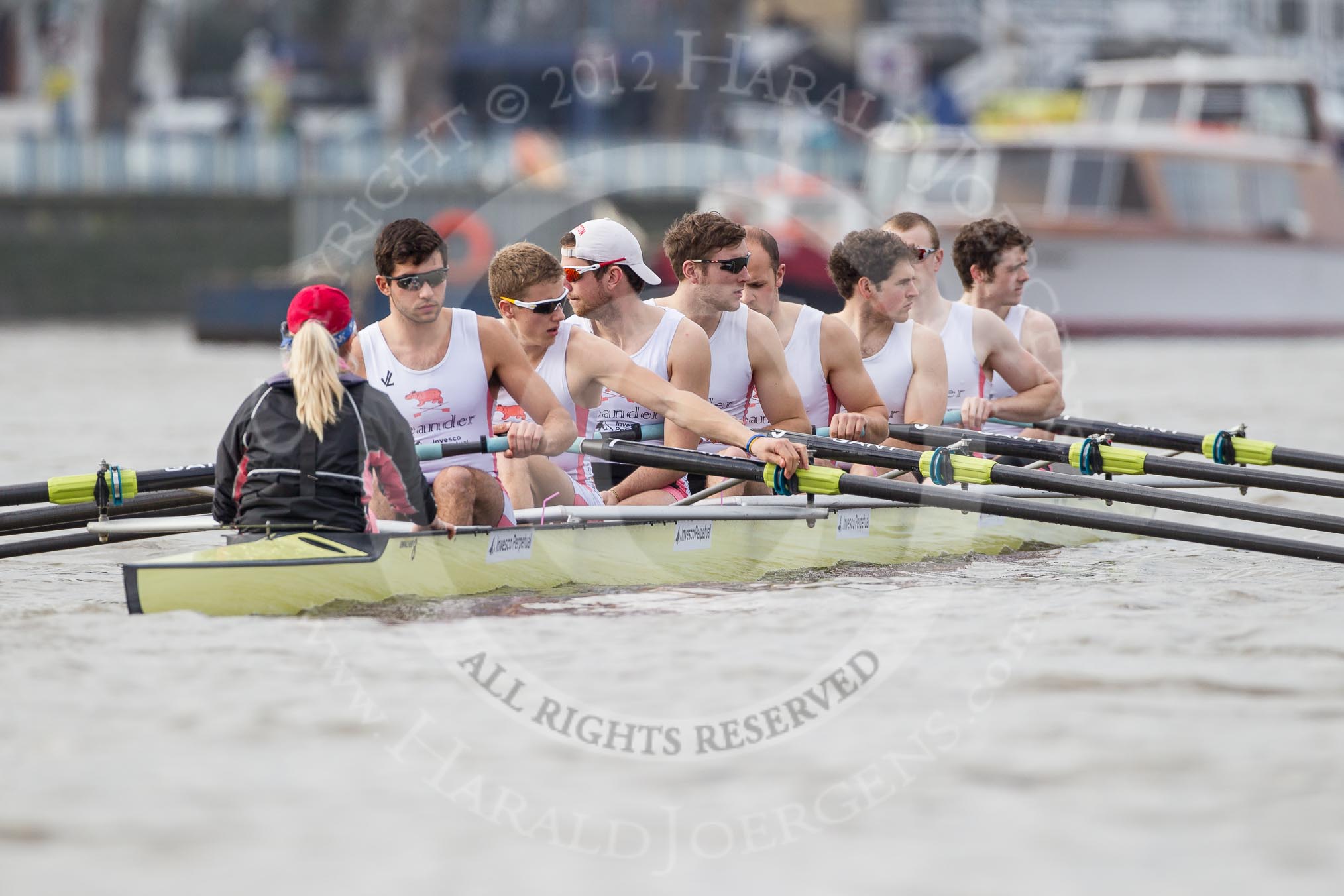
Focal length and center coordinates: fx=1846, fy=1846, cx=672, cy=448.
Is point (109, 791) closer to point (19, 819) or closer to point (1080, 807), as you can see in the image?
point (19, 819)

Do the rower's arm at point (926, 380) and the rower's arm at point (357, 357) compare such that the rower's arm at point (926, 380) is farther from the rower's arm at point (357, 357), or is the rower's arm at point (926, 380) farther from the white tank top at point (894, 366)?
the rower's arm at point (357, 357)

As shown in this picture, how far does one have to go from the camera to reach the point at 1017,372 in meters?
9.12

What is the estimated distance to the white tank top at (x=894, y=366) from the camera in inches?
336

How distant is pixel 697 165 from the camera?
90.6 ft

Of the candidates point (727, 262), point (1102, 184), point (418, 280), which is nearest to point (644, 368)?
point (727, 262)

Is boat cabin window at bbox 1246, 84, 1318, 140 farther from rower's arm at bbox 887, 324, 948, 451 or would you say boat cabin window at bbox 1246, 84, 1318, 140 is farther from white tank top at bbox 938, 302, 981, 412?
rower's arm at bbox 887, 324, 948, 451

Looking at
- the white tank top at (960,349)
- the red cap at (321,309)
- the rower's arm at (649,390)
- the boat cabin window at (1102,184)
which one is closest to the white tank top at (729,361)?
the rower's arm at (649,390)

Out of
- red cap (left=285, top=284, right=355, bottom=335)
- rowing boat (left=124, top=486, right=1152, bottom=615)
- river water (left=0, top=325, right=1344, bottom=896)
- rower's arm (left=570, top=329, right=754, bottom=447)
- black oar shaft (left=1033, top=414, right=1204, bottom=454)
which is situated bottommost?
river water (left=0, top=325, right=1344, bottom=896)

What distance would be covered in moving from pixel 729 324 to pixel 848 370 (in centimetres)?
62

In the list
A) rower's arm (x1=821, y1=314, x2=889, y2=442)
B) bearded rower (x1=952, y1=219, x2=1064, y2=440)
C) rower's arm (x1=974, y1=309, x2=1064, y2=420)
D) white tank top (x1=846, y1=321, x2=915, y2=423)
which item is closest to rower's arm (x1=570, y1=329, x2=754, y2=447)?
rower's arm (x1=821, y1=314, x2=889, y2=442)

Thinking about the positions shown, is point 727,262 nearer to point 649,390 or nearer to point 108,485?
point 649,390

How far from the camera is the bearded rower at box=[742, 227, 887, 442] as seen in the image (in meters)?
8.13

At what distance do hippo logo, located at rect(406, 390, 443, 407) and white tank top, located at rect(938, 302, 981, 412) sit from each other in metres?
2.98

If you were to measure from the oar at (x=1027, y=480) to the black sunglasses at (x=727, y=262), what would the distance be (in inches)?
31.3
